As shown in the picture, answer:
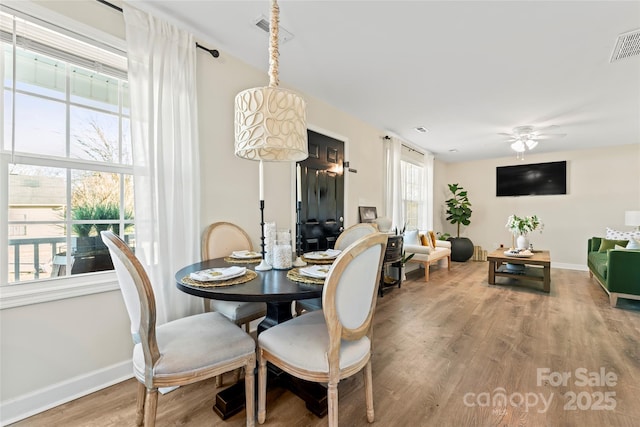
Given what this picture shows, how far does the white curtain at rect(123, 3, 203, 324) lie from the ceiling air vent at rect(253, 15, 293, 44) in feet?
1.75

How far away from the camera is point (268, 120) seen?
1480 millimetres

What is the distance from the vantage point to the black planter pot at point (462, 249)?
20.6 ft

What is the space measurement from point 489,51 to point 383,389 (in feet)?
8.94

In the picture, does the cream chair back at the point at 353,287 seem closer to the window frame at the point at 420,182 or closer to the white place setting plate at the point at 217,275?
the white place setting plate at the point at 217,275

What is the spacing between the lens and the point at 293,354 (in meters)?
1.27

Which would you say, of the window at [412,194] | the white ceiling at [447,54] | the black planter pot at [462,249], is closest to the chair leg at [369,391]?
the white ceiling at [447,54]

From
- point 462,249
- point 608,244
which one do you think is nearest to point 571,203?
point 608,244

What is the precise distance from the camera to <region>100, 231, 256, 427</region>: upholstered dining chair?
1142 millimetres

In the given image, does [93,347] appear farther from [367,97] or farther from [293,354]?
[367,97]

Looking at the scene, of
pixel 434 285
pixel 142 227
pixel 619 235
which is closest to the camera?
pixel 142 227

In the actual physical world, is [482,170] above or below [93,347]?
above

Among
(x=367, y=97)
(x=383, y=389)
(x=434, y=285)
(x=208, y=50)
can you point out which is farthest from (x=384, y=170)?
(x=383, y=389)

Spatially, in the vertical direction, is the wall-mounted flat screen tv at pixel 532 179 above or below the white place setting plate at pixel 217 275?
above

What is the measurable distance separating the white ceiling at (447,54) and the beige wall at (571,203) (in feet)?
6.47
